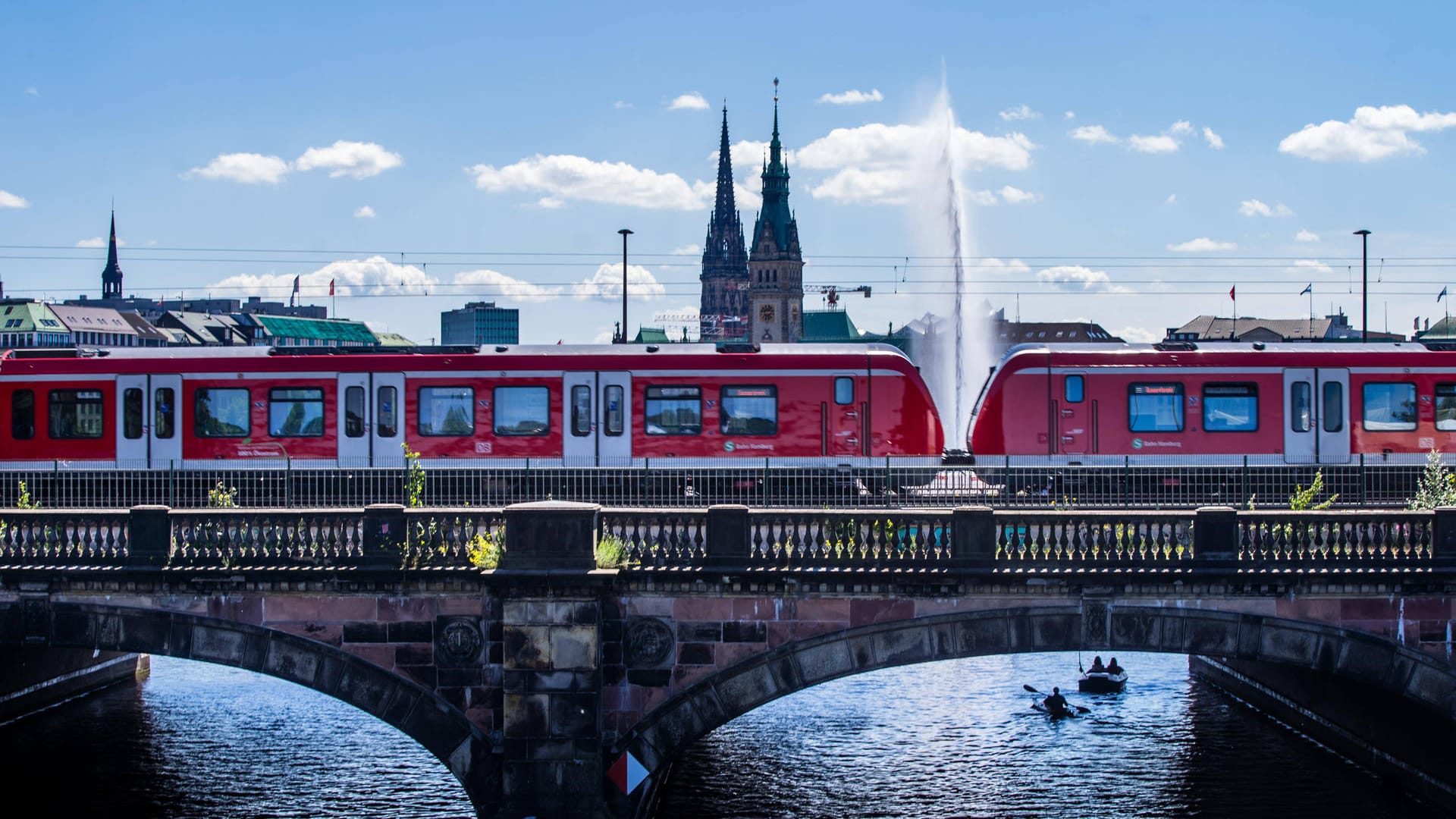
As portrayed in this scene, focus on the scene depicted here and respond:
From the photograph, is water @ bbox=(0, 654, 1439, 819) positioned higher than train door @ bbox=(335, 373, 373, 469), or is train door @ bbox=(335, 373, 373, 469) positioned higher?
train door @ bbox=(335, 373, 373, 469)

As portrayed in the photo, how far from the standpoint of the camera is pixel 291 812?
2439 cm

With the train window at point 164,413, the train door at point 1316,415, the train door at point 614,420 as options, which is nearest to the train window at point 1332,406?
the train door at point 1316,415

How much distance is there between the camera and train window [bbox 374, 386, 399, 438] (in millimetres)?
30469

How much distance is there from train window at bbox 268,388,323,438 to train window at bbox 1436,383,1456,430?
2441 cm

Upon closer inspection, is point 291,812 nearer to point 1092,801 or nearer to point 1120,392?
point 1092,801

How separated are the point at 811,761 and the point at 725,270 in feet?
530

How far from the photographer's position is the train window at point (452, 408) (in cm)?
3052

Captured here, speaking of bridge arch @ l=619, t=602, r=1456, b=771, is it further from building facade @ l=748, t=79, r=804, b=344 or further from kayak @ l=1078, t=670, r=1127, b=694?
building facade @ l=748, t=79, r=804, b=344

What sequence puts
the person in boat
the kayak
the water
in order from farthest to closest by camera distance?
1. the kayak
2. the person in boat
3. the water

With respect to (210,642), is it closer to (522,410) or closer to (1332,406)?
(522,410)

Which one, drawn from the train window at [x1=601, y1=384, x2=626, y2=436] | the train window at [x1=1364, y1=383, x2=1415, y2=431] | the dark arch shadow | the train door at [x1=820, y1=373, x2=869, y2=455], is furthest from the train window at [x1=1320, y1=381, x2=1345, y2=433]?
the dark arch shadow

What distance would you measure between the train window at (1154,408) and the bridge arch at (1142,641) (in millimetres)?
12550

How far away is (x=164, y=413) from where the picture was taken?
101ft

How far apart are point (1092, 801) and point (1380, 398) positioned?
470 inches
